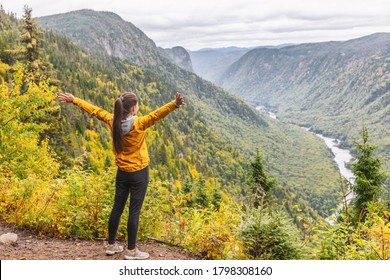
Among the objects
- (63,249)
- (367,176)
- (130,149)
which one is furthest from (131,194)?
(367,176)

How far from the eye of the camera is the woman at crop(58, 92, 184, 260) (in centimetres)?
609

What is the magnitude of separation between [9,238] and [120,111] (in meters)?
3.65

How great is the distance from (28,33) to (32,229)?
22.9m

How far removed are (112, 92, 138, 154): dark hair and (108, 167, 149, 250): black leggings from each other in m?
0.59

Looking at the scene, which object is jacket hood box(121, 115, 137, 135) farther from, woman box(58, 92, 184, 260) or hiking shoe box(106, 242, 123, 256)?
hiking shoe box(106, 242, 123, 256)

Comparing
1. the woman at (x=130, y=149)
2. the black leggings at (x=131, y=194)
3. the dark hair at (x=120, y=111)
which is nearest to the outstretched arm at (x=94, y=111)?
the woman at (x=130, y=149)

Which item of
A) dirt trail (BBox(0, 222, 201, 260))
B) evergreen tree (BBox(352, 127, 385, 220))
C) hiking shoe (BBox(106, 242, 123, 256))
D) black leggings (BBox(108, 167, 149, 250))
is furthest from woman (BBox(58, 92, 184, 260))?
evergreen tree (BBox(352, 127, 385, 220))

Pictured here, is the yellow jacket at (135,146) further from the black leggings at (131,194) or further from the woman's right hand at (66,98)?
the woman's right hand at (66,98)

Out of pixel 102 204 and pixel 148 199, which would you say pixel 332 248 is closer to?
pixel 148 199

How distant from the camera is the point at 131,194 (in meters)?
6.46

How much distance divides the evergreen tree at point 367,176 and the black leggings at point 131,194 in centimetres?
1649

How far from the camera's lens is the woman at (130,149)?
6086mm

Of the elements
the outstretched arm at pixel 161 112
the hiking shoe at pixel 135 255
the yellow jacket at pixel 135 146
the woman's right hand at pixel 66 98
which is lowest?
the hiking shoe at pixel 135 255
